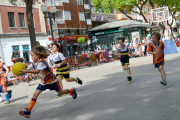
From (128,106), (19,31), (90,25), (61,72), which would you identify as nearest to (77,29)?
(90,25)

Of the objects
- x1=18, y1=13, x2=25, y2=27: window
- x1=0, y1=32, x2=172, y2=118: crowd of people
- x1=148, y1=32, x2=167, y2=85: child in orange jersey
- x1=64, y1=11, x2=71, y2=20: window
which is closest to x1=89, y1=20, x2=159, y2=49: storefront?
x1=18, y1=13, x2=25, y2=27: window

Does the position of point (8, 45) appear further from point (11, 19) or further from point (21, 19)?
point (21, 19)

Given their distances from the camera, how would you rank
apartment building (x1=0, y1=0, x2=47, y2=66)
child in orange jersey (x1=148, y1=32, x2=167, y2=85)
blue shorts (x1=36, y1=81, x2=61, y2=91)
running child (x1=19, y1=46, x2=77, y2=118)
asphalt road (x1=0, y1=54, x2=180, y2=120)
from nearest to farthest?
asphalt road (x1=0, y1=54, x2=180, y2=120) → running child (x1=19, y1=46, x2=77, y2=118) → blue shorts (x1=36, y1=81, x2=61, y2=91) → child in orange jersey (x1=148, y1=32, x2=167, y2=85) → apartment building (x1=0, y1=0, x2=47, y2=66)

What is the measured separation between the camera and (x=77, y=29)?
1763 inches

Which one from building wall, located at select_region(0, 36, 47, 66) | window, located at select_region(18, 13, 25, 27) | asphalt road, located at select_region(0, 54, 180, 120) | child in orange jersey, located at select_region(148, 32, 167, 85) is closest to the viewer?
asphalt road, located at select_region(0, 54, 180, 120)

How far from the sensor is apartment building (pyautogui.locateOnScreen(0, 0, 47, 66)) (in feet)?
94.4

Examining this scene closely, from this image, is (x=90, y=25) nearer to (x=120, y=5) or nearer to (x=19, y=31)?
(x=120, y=5)

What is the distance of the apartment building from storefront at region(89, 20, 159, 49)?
7.06m

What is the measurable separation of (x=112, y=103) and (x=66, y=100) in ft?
5.57

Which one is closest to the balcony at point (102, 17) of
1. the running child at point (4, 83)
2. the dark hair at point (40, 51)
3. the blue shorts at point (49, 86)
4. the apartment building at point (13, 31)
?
the apartment building at point (13, 31)

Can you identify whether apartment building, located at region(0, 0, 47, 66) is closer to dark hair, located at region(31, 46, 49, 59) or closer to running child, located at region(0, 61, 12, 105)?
running child, located at region(0, 61, 12, 105)

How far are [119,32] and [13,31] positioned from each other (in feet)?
39.0

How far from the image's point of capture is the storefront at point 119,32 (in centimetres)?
2900

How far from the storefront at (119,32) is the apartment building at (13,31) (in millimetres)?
7061
